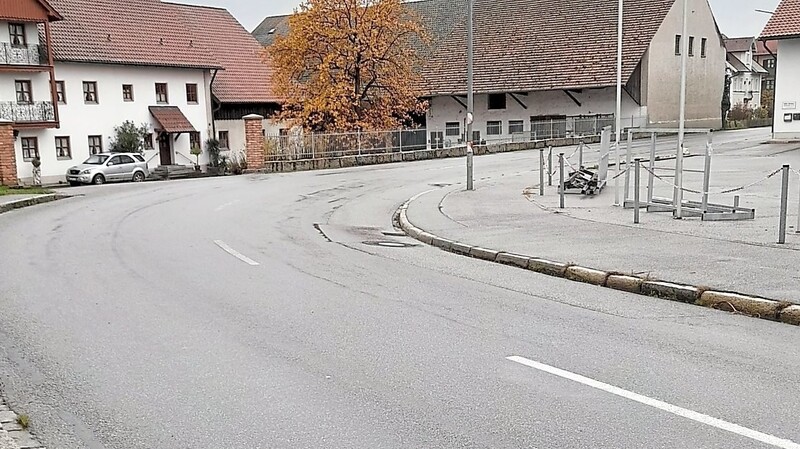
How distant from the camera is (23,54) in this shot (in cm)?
3872

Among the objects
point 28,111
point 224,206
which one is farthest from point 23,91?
point 224,206

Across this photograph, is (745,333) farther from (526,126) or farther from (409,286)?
(526,126)

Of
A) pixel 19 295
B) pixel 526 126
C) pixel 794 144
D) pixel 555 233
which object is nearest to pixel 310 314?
pixel 19 295

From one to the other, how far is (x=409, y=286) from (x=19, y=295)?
4.79 meters

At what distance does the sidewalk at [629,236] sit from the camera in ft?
32.3

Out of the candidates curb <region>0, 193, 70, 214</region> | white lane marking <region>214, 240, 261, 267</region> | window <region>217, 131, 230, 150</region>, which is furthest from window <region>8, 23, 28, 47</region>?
white lane marking <region>214, 240, 261, 267</region>

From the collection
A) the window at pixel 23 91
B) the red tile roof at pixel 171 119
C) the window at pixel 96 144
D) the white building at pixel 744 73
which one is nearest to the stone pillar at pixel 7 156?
the window at pixel 23 91

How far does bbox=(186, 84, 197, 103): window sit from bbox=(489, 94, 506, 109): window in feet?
64.4

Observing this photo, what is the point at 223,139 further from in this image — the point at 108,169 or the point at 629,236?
the point at 629,236

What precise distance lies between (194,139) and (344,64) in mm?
12194

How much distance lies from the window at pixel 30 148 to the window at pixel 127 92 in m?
5.91

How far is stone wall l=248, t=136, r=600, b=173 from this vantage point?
122ft

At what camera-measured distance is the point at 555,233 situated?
13688 millimetres

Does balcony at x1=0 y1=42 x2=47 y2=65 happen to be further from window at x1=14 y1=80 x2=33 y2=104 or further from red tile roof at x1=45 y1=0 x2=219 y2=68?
red tile roof at x1=45 y1=0 x2=219 y2=68
